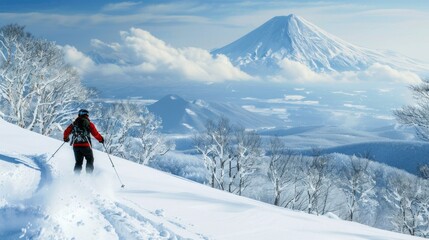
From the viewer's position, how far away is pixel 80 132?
12.2 m

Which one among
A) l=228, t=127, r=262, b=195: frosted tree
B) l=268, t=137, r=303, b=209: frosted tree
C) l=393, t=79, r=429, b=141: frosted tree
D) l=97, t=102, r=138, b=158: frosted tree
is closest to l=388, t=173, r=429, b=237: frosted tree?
l=268, t=137, r=303, b=209: frosted tree

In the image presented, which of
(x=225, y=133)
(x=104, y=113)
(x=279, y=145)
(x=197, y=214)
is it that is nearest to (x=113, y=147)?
(x=104, y=113)

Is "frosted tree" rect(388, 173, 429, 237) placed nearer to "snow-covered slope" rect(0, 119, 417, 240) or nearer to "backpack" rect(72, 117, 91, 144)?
"snow-covered slope" rect(0, 119, 417, 240)

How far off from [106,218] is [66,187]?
5.79 feet

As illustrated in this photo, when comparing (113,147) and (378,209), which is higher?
(113,147)

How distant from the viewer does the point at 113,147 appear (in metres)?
42.1

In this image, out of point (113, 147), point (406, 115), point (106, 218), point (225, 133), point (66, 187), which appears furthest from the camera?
point (225, 133)

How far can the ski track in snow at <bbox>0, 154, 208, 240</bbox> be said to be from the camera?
7.04 m

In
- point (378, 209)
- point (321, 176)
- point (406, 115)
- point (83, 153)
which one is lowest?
point (378, 209)

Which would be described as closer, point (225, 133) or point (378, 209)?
point (225, 133)

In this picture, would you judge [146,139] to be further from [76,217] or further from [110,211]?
[76,217]

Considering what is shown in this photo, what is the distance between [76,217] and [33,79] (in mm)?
27868

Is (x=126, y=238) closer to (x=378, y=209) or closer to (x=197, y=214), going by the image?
(x=197, y=214)

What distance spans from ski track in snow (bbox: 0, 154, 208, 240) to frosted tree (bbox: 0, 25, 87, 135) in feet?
80.4
